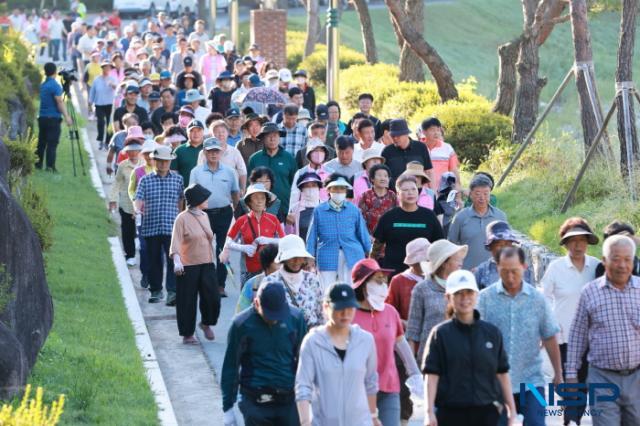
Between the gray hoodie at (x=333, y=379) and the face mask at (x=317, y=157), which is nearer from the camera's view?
the gray hoodie at (x=333, y=379)

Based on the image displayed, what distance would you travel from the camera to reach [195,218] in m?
14.3

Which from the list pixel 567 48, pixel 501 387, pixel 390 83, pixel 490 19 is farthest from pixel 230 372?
pixel 490 19

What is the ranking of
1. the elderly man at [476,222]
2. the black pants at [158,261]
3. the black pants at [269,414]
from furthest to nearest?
1. the black pants at [158,261]
2. the elderly man at [476,222]
3. the black pants at [269,414]

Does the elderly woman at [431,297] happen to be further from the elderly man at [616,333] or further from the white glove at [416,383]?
the elderly man at [616,333]

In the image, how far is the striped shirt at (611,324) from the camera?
9258 millimetres

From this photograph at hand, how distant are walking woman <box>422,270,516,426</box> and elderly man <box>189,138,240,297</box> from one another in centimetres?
774

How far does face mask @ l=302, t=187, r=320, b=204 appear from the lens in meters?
15.1

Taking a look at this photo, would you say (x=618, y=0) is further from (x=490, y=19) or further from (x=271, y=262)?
(x=490, y=19)

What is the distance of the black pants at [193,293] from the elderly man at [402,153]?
2.52 m

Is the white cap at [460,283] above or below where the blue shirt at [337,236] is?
above

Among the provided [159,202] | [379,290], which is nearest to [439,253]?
[379,290]

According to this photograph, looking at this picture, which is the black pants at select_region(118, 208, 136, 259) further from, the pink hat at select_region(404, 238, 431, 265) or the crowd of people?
the pink hat at select_region(404, 238, 431, 265)

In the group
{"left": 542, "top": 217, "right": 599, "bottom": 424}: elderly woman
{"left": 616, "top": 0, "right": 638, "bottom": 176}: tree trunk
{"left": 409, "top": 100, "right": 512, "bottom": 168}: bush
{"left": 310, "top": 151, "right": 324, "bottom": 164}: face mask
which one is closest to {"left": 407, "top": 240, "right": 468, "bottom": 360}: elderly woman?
{"left": 542, "top": 217, "right": 599, "bottom": 424}: elderly woman

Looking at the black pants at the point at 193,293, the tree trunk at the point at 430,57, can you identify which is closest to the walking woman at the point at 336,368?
the black pants at the point at 193,293
